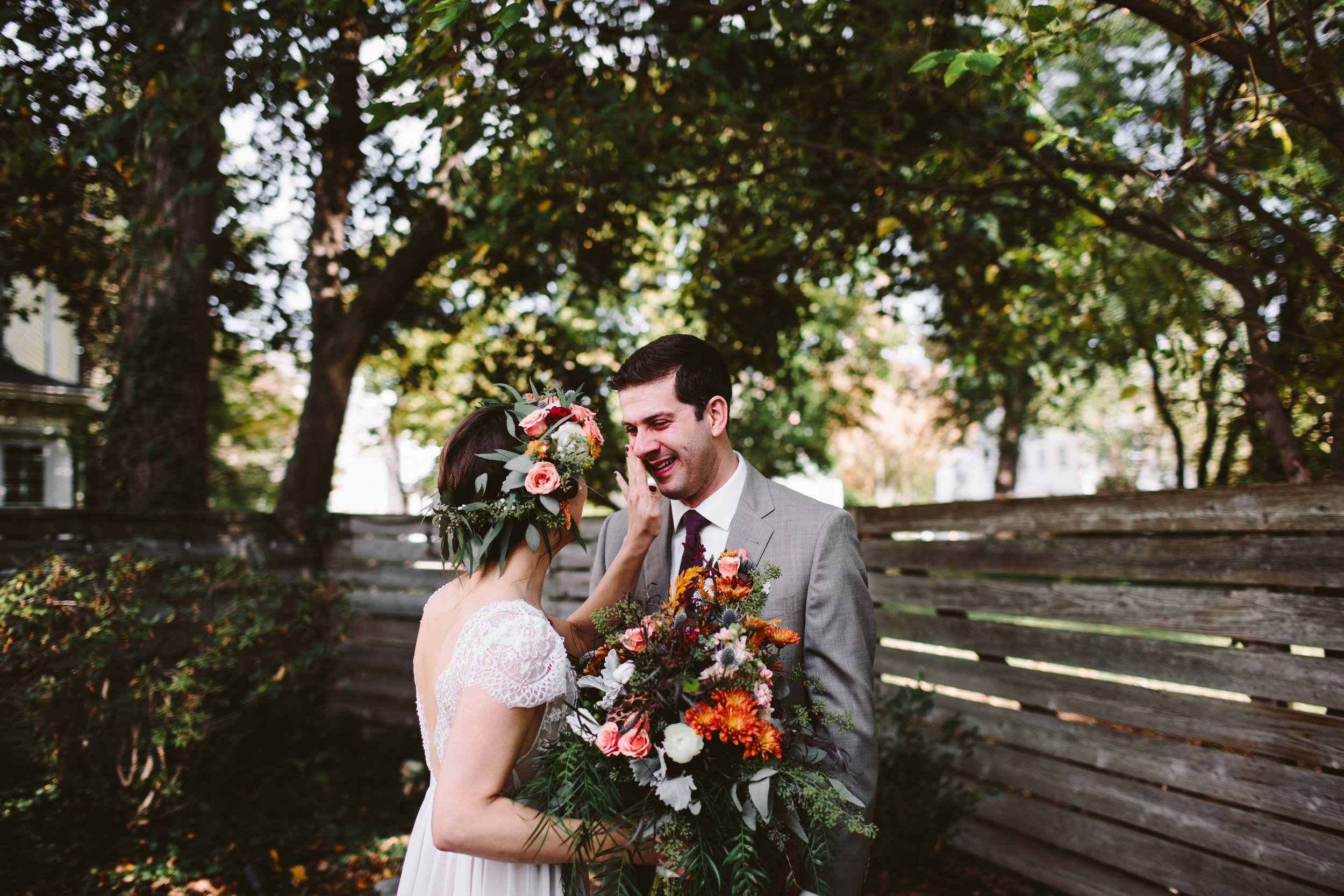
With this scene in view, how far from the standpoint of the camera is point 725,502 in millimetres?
2693

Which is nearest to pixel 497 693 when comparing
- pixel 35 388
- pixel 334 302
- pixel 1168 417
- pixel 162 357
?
pixel 1168 417

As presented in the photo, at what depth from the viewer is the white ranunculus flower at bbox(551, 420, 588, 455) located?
220 cm

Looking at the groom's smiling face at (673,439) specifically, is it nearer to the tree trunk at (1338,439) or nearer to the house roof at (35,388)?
the tree trunk at (1338,439)

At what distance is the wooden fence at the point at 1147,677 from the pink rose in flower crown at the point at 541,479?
2.95 meters

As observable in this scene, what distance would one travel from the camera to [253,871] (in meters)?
4.06

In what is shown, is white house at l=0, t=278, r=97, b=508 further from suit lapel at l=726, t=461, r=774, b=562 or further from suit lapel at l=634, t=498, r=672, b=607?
suit lapel at l=726, t=461, r=774, b=562

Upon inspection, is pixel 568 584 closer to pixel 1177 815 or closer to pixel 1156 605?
pixel 1156 605

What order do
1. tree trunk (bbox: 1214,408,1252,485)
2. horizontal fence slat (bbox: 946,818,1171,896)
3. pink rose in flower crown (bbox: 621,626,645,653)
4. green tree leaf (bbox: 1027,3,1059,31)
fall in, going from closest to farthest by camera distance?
pink rose in flower crown (bbox: 621,626,645,653) → green tree leaf (bbox: 1027,3,1059,31) → horizontal fence slat (bbox: 946,818,1171,896) → tree trunk (bbox: 1214,408,1252,485)

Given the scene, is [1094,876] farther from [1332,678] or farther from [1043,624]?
[1332,678]

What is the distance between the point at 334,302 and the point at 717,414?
5120 millimetres

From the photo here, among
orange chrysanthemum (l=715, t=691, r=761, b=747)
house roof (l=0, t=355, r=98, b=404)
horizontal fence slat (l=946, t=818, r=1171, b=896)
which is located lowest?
horizontal fence slat (l=946, t=818, r=1171, b=896)

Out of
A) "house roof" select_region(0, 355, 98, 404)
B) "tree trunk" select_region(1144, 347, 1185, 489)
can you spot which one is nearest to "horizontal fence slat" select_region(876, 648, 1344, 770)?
"tree trunk" select_region(1144, 347, 1185, 489)

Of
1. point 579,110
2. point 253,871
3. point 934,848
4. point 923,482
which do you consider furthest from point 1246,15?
point 923,482

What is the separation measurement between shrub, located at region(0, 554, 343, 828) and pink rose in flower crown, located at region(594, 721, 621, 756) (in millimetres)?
3845
